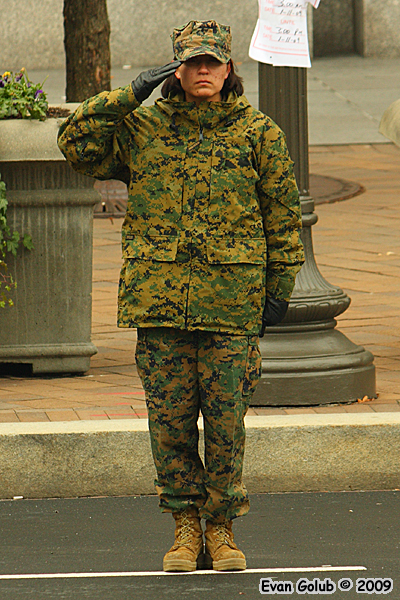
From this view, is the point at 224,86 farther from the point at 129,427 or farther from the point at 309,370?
the point at 309,370

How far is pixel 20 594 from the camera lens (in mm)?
3746

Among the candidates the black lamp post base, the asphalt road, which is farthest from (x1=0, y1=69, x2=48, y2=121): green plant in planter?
the asphalt road

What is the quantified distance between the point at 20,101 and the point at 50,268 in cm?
87

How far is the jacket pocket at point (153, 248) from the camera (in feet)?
12.2

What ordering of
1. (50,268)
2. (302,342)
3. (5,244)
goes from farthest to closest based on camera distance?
(50,268)
(5,244)
(302,342)

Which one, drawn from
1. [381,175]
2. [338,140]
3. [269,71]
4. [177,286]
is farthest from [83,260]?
[338,140]

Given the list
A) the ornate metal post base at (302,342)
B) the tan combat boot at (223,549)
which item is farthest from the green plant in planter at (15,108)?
the tan combat boot at (223,549)

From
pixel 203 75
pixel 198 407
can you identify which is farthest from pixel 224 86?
pixel 198 407

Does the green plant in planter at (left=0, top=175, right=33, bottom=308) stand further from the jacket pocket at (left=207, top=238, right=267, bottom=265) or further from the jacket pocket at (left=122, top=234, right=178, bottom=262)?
the jacket pocket at (left=207, top=238, right=267, bottom=265)

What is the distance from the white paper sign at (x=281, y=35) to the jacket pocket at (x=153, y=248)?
1822 millimetres

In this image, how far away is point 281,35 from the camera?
5309mm

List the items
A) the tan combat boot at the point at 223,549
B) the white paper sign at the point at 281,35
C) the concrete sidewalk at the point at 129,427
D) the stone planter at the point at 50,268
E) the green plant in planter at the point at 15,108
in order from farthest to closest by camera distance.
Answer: the stone planter at the point at 50,268 → the green plant in planter at the point at 15,108 → the white paper sign at the point at 281,35 → the concrete sidewalk at the point at 129,427 → the tan combat boot at the point at 223,549

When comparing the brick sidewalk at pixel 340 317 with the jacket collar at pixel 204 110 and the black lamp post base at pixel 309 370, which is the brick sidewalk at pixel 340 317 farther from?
the jacket collar at pixel 204 110

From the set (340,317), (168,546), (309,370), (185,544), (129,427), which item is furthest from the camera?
(340,317)
